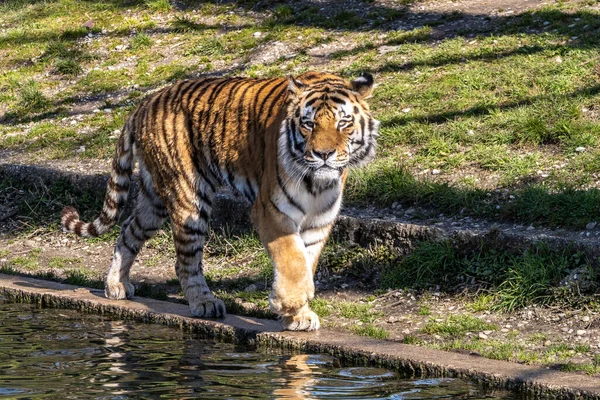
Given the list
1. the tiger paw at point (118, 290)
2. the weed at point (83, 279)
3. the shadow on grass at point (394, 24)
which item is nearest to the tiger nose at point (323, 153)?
the tiger paw at point (118, 290)

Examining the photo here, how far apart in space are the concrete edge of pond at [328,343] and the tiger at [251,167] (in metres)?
0.14

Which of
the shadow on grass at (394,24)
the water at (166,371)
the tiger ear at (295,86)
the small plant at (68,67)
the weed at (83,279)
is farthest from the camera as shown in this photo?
the small plant at (68,67)

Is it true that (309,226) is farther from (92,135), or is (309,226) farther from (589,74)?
(92,135)

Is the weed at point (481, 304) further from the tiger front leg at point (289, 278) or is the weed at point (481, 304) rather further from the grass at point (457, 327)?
the tiger front leg at point (289, 278)

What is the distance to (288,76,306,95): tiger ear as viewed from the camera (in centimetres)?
514

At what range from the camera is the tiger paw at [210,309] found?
→ 5598 mm

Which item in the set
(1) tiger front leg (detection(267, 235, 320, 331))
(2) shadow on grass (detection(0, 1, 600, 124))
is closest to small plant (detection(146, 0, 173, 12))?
(2) shadow on grass (detection(0, 1, 600, 124))

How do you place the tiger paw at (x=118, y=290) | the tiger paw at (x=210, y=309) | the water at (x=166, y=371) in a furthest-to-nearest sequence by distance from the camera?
the tiger paw at (x=118, y=290) → the tiger paw at (x=210, y=309) → the water at (x=166, y=371)

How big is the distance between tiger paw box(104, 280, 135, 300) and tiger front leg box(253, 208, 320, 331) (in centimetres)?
131

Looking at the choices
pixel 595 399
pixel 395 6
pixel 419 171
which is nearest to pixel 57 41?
pixel 395 6

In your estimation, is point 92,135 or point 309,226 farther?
point 92,135

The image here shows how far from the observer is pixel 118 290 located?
612 cm

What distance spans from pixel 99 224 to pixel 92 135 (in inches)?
152

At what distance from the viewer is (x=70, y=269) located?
24.4ft
